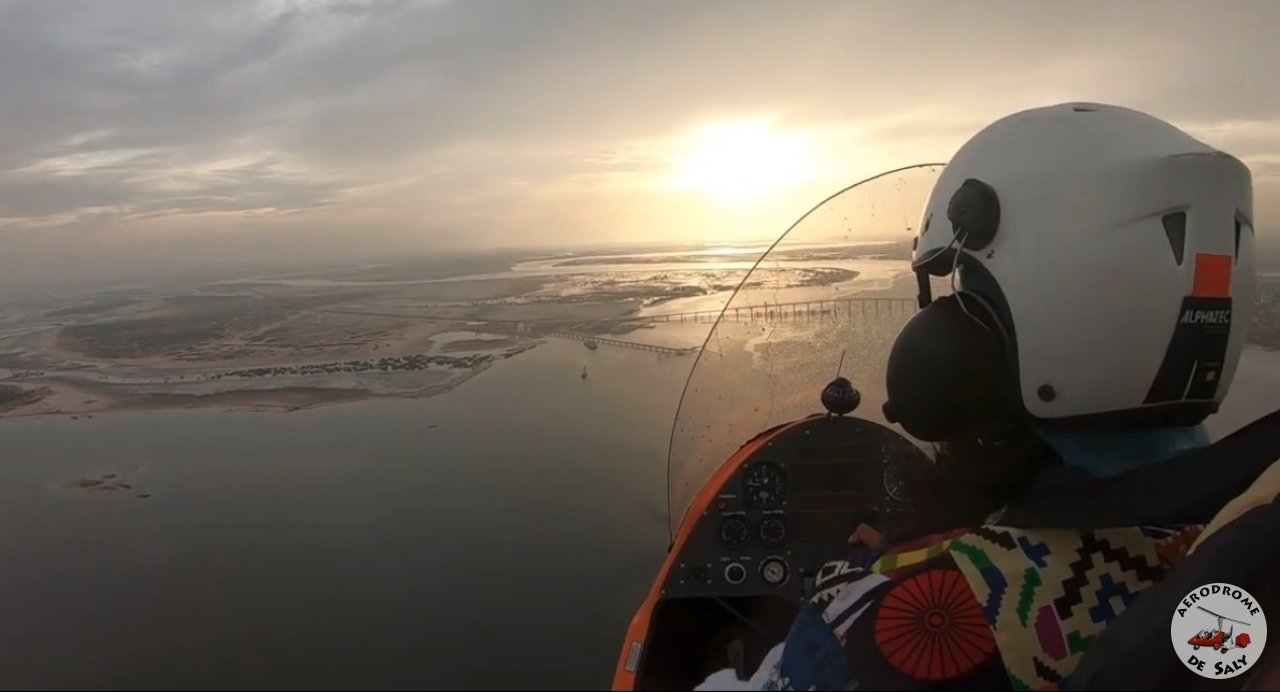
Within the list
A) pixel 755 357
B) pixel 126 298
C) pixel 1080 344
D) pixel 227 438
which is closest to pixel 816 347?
pixel 755 357

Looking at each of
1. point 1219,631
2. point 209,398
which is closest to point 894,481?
point 1219,631

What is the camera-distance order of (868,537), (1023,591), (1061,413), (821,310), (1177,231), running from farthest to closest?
(821,310)
(868,537)
(1061,413)
(1177,231)
(1023,591)

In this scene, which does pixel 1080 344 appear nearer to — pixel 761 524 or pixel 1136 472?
pixel 1136 472

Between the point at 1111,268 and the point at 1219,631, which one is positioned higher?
the point at 1111,268

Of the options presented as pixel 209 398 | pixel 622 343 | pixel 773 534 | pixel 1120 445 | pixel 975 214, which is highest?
pixel 975 214

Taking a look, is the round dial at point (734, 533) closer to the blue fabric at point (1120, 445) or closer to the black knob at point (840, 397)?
the black knob at point (840, 397)

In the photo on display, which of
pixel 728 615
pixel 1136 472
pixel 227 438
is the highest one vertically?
pixel 1136 472

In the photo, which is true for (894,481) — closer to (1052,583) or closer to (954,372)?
(954,372)
